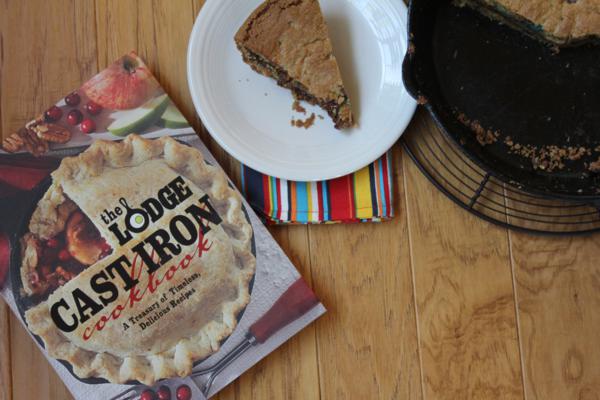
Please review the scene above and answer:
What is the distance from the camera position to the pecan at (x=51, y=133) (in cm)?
121

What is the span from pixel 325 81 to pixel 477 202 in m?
0.41

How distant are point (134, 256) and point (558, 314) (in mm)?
891

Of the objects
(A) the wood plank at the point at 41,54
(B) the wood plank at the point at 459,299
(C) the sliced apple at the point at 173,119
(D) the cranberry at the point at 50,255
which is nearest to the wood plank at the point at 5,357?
(D) the cranberry at the point at 50,255

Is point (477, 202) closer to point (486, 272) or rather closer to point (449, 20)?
point (486, 272)

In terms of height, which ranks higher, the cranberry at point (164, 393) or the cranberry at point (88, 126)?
the cranberry at point (88, 126)

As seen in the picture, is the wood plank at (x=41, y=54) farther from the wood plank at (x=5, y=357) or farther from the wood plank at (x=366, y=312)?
the wood plank at (x=366, y=312)

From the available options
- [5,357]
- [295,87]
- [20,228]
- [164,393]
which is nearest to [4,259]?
[20,228]

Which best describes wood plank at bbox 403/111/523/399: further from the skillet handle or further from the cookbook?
the skillet handle

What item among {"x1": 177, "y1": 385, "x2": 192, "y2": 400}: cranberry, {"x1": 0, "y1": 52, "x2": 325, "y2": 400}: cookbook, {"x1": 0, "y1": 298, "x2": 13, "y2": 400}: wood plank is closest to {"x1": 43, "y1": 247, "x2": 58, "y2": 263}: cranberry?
{"x1": 0, "y1": 52, "x2": 325, "y2": 400}: cookbook

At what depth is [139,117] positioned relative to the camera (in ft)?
4.01

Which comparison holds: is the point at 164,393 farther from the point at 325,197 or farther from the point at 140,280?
the point at 325,197

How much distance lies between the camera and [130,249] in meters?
1.19

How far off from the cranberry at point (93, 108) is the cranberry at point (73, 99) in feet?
0.07

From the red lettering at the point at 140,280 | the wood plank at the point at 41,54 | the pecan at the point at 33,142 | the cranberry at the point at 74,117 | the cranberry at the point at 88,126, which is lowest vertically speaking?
the red lettering at the point at 140,280
